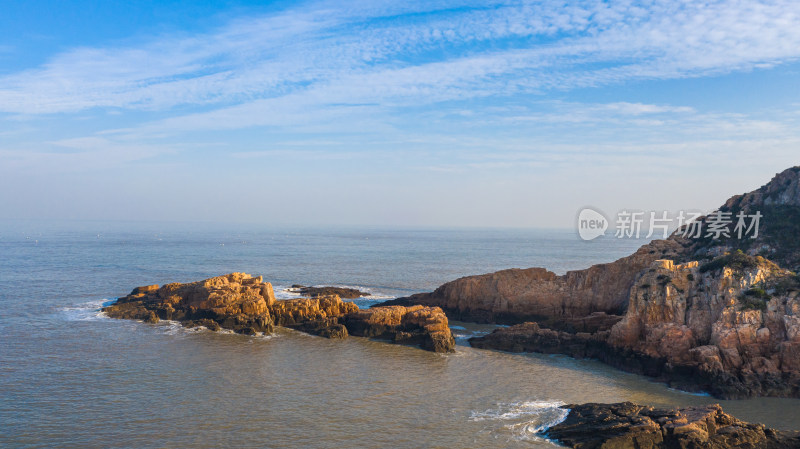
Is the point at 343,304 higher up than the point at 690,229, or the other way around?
the point at 690,229

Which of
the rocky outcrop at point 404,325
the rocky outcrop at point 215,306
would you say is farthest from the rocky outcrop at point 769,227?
the rocky outcrop at point 215,306

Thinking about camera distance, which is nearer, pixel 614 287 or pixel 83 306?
pixel 614 287

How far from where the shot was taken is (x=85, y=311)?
49.6 meters

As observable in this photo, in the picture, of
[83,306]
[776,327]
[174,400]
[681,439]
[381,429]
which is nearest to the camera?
[681,439]

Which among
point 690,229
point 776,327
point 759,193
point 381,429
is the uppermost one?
point 759,193

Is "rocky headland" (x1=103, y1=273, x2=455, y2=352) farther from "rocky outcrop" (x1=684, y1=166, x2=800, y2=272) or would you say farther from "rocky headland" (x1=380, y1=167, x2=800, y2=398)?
"rocky outcrop" (x1=684, y1=166, x2=800, y2=272)

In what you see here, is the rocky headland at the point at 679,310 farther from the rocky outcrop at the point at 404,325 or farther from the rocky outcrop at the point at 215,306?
the rocky outcrop at the point at 215,306

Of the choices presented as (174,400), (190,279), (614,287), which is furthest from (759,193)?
(190,279)

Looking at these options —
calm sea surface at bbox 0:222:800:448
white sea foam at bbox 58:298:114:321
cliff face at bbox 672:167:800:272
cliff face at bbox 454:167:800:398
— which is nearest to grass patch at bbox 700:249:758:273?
cliff face at bbox 454:167:800:398

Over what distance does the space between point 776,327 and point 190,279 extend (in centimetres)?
6347

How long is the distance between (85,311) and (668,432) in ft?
156

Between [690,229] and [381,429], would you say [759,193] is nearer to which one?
[690,229]

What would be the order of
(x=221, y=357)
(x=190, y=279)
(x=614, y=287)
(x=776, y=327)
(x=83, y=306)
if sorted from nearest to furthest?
(x=776, y=327)
(x=221, y=357)
(x=614, y=287)
(x=83, y=306)
(x=190, y=279)

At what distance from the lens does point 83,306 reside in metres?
51.9
